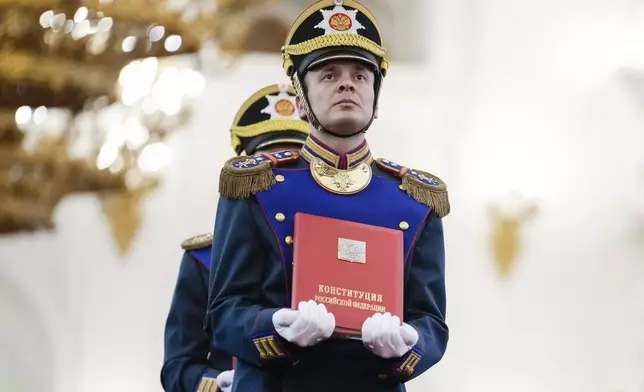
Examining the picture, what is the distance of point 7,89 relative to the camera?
6.01 metres

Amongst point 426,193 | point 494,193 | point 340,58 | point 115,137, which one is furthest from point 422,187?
point 115,137

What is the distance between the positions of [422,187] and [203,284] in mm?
887

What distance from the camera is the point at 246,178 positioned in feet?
6.92

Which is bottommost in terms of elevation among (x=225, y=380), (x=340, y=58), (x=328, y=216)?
(x=225, y=380)

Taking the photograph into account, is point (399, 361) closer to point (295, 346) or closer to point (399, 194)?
point (295, 346)

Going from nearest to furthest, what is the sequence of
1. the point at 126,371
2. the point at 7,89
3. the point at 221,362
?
the point at 221,362 → the point at 7,89 → the point at 126,371

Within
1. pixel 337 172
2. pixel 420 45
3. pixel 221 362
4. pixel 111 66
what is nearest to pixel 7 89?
pixel 111 66

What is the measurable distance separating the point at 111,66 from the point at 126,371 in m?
2.06

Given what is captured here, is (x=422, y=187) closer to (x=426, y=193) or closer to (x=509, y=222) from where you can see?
(x=426, y=193)

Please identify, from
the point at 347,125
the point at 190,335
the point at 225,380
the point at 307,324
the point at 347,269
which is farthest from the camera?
the point at 190,335

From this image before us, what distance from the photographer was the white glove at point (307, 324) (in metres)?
1.88

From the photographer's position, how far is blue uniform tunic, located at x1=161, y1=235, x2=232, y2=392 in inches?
110

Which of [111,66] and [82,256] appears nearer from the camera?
[111,66]

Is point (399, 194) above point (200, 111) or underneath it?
underneath
